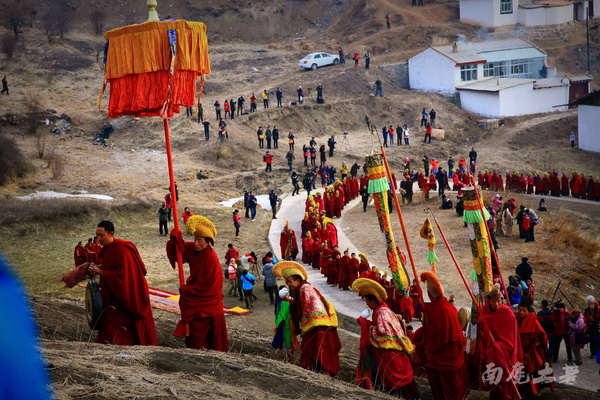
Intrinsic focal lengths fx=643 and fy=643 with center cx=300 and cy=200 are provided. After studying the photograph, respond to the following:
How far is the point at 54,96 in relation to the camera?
43469mm

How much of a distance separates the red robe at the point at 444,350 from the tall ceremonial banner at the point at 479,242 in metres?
3.45

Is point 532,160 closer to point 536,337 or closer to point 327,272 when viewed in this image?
point 327,272

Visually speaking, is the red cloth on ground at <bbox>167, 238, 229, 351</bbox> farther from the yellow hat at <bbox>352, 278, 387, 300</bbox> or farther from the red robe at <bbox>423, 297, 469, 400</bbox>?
the red robe at <bbox>423, 297, 469, 400</bbox>

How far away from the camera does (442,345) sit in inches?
316

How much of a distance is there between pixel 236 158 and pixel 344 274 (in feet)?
64.3

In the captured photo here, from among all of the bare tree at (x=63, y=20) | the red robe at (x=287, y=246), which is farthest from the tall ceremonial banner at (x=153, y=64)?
the bare tree at (x=63, y=20)

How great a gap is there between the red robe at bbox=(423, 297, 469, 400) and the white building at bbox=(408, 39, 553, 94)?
42.2m

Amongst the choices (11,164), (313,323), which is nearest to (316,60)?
(11,164)

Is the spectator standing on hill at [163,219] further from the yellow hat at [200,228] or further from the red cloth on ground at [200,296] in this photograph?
the yellow hat at [200,228]

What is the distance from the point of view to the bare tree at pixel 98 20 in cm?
5656

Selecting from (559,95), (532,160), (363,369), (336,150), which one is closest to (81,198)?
(336,150)

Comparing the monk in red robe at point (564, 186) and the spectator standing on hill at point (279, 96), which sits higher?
the spectator standing on hill at point (279, 96)

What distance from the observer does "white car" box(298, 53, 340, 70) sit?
5050cm

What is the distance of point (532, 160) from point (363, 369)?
3371 cm
